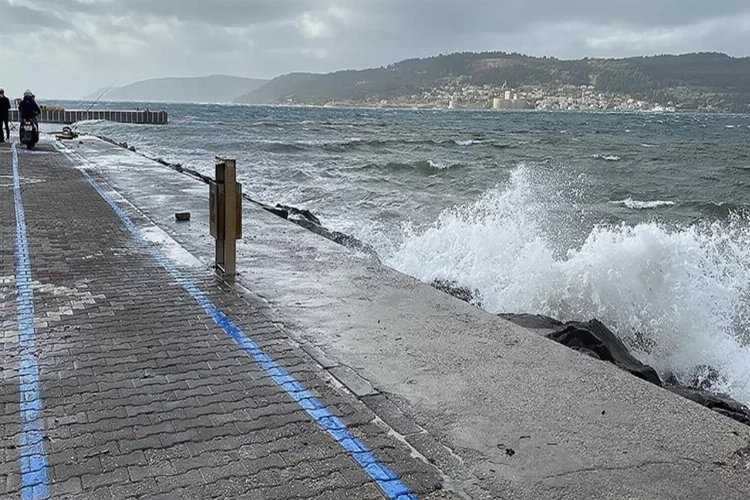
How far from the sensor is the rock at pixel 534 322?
6880 millimetres

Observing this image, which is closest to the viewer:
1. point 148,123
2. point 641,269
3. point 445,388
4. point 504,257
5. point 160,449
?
point 160,449

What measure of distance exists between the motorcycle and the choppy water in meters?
6.80

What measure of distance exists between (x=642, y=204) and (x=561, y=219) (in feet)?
19.0

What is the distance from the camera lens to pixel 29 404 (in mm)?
4117

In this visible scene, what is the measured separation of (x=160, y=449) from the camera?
366 cm

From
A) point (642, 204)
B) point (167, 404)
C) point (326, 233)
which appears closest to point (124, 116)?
point (642, 204)

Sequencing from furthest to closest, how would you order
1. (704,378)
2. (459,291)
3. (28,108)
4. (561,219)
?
(28,108) < (561,219) < (459,291) < (704,378)

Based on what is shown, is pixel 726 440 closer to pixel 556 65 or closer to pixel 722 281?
pixel 722 281

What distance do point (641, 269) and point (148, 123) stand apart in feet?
213

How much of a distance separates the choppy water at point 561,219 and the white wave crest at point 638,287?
0.02 meters

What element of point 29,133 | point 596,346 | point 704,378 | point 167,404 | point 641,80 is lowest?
point 704,378

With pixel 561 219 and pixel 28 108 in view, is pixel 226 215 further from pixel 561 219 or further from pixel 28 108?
pixel 28 108

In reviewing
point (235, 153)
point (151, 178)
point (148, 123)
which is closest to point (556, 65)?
point (148, 123)

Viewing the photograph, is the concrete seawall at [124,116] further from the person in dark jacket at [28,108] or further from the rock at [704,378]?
the rock at [704,378]
